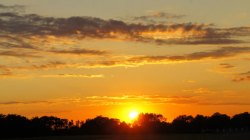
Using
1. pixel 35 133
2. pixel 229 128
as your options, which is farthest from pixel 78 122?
pixel 229 128

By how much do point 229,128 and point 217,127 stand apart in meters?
6.29

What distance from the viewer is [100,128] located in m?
179

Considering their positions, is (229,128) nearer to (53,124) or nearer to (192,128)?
(192,128)

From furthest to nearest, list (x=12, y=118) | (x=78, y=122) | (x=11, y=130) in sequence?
(x=78, y=122) → (x=12, y=118) → (x=11, y=130)

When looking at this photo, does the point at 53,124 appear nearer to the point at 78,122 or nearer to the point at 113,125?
the point at 78,122

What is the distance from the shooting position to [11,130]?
477ft

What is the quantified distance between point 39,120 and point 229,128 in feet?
204

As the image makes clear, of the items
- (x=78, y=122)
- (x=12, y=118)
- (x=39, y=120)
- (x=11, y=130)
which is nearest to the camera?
(x=11, y=130)

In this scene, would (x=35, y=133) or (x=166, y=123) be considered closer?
(x=35, y=133)

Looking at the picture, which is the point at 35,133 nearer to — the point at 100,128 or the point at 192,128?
the point at 100,128

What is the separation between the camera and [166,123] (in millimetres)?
197750

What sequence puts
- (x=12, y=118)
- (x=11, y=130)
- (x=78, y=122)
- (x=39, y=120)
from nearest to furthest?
(x=11, y=130), (x=12, y=118), (x=39, y=120), (x=78, y=122)

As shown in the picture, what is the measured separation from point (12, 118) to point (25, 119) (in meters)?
4.93

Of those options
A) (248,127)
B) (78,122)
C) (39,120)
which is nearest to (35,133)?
(39,120)
